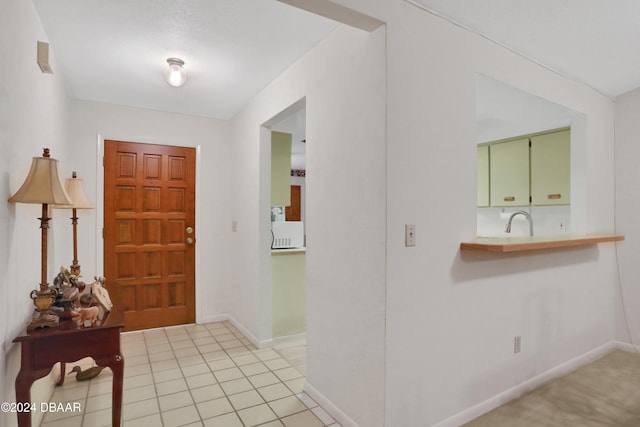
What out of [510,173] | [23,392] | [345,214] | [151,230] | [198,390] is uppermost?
[510,173]

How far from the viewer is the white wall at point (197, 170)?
3.35 meters

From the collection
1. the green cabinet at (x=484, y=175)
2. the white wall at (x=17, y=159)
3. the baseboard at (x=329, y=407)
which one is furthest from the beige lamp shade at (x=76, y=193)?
the green cabinet at (x=484, y=175)

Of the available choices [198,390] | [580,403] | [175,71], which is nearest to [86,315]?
[198,390]

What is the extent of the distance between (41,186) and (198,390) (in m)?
1.65

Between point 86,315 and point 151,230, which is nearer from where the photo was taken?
point 86,315

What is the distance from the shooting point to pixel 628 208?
311 centimetres

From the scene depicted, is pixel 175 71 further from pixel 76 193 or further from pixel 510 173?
pixel 510 173

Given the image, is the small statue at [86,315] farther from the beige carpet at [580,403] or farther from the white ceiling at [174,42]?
the beige carpet at [580,403]

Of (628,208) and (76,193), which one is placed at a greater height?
(76,193)

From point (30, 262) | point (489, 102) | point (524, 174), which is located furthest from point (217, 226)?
point (524, 174)

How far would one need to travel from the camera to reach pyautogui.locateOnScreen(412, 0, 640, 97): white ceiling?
1.86 metres

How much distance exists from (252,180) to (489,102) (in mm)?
2214

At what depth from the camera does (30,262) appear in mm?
1896

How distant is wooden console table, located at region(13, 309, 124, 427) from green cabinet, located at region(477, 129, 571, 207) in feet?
12.5
